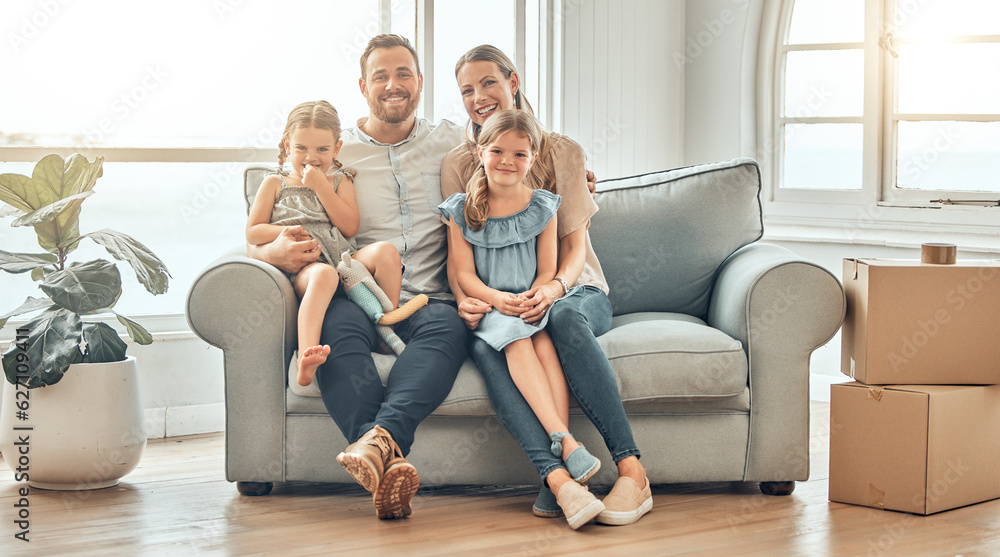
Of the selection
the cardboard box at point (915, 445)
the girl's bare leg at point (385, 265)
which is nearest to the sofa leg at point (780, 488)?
the cardboard box at point (915, 445)

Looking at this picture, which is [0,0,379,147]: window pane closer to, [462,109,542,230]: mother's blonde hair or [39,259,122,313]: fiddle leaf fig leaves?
[39,259,122,313]: fiddle leaf fig leaves

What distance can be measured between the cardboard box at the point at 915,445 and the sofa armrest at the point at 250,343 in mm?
1318

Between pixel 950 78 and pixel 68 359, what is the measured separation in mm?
2961

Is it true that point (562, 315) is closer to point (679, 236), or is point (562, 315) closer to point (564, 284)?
point (564, 284)

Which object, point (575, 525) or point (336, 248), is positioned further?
point (336, 248)

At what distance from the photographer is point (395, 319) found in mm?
2162

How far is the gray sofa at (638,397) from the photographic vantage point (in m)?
2.11

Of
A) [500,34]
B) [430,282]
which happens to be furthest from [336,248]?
[500,34]

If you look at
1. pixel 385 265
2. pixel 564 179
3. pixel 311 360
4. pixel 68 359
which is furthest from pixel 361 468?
pixel 564 179

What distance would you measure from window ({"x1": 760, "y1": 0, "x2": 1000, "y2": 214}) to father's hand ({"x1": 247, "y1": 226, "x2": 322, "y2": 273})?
6.86 ft

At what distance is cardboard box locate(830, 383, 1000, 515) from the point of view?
6.67 ft

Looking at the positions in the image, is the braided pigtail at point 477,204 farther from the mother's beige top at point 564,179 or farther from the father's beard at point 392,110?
the father's beard at point 392,110

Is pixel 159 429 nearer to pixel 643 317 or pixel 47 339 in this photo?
pixel 47 339

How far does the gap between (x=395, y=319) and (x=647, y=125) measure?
1.86 meters
